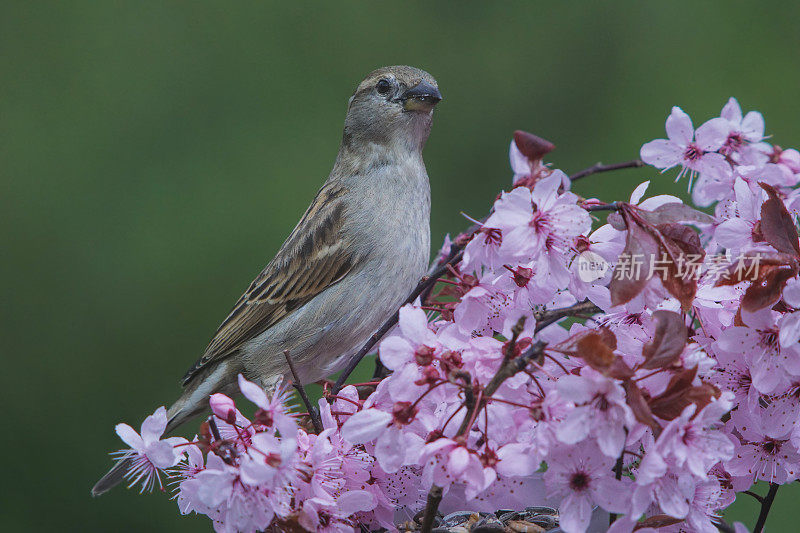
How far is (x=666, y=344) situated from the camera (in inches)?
47.7

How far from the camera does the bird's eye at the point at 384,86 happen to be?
2.88m

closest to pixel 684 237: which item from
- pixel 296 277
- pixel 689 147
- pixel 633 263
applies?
pixel 633 263

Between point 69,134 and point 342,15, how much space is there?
1732mm

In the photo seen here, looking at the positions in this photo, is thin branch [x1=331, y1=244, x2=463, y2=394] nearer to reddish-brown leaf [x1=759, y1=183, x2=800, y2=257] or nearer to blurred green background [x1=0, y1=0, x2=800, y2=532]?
reddish-brown leaf [x1=759, y1=183, x2=800, y2=257]

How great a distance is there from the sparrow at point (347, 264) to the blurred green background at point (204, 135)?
1.52 metres

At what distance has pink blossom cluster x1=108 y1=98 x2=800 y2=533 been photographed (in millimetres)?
1235

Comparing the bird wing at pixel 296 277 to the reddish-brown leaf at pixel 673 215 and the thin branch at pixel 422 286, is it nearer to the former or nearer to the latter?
the thin branch at pixel 422 286

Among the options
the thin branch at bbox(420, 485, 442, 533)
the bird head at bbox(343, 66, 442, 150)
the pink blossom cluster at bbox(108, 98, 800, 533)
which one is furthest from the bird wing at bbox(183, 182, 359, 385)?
the thin branch at bbox(420, 485, 442, 533)

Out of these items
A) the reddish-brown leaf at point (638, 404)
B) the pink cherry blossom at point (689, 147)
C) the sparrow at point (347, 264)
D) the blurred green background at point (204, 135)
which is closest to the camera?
the reddish-brown leaf at point (638, 404)

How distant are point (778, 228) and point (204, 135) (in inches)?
153

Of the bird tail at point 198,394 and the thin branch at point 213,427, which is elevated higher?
the thin branch at point 213,427

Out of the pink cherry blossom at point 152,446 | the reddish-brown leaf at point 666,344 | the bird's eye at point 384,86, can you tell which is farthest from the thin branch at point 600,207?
the bird's eye at point 384,86

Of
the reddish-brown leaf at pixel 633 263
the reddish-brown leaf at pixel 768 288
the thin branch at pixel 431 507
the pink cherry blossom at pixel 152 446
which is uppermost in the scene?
the reddish-brown leaf at pixel 633 263

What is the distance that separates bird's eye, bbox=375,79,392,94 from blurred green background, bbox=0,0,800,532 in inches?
63.3
